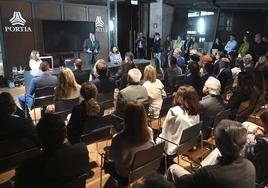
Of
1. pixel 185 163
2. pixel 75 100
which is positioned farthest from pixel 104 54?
pixel 185 163

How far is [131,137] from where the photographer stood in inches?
93.4

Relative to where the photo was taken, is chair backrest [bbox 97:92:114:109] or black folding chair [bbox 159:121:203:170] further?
chair backrest [bbox 97:92:114:109]

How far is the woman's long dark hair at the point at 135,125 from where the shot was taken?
7.71 ft

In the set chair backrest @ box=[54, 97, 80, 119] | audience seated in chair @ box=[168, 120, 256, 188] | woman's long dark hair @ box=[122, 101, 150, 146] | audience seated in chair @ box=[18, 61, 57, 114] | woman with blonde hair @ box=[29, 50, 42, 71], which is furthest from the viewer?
woman with blonde hair @ box=[29, 50, 42, 71]

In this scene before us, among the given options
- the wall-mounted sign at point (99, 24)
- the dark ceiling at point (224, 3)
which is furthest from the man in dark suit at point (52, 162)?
the dark ceiling at point (224, 3)

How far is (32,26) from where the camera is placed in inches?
350

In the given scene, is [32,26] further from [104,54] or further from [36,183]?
[36,183]

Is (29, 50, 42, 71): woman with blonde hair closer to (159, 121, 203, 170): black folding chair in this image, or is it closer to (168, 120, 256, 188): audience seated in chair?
(159, 121, 203, 170): black folding chair

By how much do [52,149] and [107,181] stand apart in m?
1.41

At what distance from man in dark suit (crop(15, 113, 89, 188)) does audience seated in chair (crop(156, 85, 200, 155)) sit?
123 cm

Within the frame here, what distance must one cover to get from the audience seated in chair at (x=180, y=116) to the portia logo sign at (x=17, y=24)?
282 inches

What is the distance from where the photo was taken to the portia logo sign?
27.3ft

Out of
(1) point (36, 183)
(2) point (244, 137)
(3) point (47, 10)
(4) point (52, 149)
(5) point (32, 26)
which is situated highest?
(3) point (47, 10)

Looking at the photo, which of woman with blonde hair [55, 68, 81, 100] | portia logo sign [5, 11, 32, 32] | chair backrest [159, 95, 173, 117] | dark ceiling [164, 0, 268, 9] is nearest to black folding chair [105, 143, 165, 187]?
chair backrest [159, 95, 173, 117]
